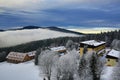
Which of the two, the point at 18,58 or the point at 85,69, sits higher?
the point at 85,69

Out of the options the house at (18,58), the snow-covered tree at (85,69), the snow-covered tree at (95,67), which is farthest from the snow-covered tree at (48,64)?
the house at (18,58)

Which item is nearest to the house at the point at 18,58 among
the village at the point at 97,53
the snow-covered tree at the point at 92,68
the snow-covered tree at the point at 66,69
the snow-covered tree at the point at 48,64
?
the village at the point at 97,53

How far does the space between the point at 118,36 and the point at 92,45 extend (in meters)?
65.2

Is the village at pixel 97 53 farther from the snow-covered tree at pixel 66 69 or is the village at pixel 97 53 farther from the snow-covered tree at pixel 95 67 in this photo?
the snow-covered tree at pixel 66 69

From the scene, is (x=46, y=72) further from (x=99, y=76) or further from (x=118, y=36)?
(x=118, y=36)

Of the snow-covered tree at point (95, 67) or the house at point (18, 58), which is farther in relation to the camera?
the house at point (18, 58)

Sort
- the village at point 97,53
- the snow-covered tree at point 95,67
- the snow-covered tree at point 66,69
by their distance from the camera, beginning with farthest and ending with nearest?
the village at point 97,53
the snow-covered tree at point 66,69
the snow-covered tree at point 95,67

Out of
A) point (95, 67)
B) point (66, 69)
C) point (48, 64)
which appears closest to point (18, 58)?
point (48, 64)

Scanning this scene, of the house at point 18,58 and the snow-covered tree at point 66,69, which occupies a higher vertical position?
the snow-covered tree at point 66,69

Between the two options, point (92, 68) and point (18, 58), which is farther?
point (18, 58)

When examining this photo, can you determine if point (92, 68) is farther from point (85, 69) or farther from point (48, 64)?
point (48, 64)

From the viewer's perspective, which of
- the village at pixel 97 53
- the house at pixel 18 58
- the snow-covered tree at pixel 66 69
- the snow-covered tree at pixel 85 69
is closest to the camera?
the snow-covered tree at pixel 85 69

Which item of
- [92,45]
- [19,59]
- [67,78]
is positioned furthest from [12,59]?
[67,78]

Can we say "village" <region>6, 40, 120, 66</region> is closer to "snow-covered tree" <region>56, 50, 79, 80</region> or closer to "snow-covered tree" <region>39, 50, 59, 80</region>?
"snow-covered tree" <region>39, 50, 59, 80</region>
